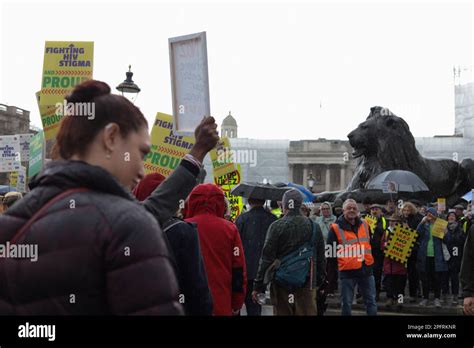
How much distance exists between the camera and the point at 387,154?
1703 cm

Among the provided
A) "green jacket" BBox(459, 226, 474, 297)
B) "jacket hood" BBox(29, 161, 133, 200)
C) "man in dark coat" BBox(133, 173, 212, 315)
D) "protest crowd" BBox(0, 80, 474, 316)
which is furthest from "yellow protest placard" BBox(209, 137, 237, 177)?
"jacket hood" BBox(29, 161, 133, 200)

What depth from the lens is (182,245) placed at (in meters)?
4.16

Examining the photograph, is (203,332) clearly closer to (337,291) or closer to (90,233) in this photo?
(90,233)

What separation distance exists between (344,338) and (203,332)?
0.70m

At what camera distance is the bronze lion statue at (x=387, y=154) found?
17.1 m

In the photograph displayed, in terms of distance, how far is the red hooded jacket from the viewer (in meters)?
5.45

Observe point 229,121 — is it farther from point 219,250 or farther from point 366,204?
point 219,250

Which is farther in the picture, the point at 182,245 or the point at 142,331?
the point at 182,245

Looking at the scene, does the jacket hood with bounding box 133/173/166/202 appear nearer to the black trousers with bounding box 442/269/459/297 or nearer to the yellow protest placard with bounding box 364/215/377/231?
the yellow protest placard with bounding box 364/215/377/231

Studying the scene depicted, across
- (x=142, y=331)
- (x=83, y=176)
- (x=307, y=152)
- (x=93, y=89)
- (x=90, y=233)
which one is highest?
(x=93, y=89)

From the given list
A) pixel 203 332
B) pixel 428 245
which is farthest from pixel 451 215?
pixel 203 332

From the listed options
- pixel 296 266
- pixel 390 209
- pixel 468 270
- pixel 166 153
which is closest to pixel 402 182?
pixel 390 209

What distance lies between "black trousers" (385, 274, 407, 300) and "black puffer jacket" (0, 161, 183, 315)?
391 inches

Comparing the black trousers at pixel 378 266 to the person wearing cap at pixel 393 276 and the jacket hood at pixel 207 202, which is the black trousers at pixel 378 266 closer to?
the person wearing cap at pixel 393 276
